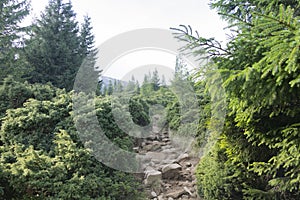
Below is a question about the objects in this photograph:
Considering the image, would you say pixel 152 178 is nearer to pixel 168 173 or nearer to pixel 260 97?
pixel 168 173

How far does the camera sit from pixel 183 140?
777 cm

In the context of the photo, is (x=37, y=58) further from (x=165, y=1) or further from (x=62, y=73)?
(x=165, y=1)

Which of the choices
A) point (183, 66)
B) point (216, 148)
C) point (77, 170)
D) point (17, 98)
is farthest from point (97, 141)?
point (183, 66)

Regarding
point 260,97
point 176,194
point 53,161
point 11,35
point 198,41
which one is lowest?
point 176,194

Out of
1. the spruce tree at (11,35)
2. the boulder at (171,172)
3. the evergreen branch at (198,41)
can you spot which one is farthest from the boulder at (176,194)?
the spruce tree at (11,35)

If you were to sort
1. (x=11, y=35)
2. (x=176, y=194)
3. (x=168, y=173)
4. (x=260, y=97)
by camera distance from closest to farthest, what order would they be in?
(x=260, y=97), (x=176, y=194), (x=168, y=173), (x=11, y=35)

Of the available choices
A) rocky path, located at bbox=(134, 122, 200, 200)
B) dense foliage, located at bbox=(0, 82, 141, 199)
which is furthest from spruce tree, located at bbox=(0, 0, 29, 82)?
rocky path, located at bbox=(134, 122, 200, 200)

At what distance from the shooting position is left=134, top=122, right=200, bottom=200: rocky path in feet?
16.7

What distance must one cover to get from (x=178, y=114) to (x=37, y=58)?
780 cm

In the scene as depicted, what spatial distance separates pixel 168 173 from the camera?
5.92m

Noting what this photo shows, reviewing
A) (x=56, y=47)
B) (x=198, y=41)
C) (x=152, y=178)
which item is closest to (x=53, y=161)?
(x=152, y=178)

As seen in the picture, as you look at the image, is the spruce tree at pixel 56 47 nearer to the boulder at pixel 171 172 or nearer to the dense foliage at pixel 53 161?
the dense foliage at pixel 53 161

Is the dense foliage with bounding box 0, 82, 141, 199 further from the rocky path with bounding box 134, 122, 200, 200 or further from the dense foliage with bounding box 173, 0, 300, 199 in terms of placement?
the dense foliage with bounding box 173, 0, 300, 199

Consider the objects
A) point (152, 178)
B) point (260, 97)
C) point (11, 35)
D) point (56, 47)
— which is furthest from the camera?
point (56, 47)
